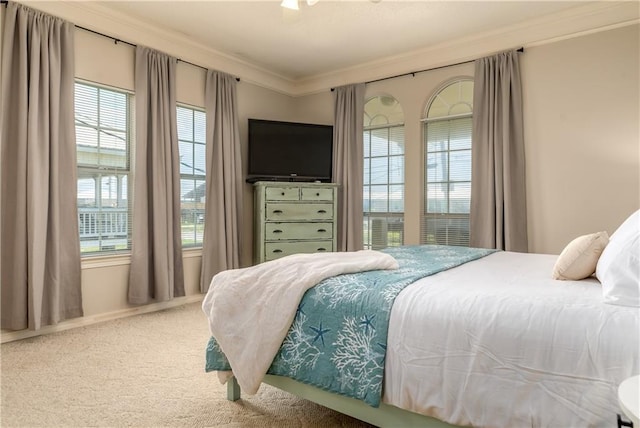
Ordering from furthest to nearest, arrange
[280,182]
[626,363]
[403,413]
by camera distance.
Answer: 1. [280,182]
2. [403,413]
3. [626,363]

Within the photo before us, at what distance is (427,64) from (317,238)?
2241 mm

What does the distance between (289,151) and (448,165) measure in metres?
1.80

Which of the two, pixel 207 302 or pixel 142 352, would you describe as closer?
pixel 207 302

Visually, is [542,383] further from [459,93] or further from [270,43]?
[270,43]

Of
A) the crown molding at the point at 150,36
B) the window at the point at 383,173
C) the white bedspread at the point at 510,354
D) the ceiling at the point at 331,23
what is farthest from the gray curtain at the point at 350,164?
the white bedspread at the point at 510,354

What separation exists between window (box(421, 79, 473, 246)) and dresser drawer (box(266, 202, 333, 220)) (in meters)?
1.11

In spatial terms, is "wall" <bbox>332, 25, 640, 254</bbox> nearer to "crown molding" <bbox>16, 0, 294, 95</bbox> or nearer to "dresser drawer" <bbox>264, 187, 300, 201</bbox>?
"dresser drawer" <bbox>264, 187, 300, 201</bbox>

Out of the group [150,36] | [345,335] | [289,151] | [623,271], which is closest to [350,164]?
[289,151]

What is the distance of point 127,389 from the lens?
215 cm

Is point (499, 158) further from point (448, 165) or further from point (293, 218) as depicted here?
point (293, 218)

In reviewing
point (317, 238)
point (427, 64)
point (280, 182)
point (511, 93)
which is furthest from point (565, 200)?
point (280, 182)

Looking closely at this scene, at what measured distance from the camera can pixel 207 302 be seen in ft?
6.18

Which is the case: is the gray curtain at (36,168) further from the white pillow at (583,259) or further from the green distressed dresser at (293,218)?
the white pillow at (583,259)

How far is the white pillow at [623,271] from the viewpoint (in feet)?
4.16
